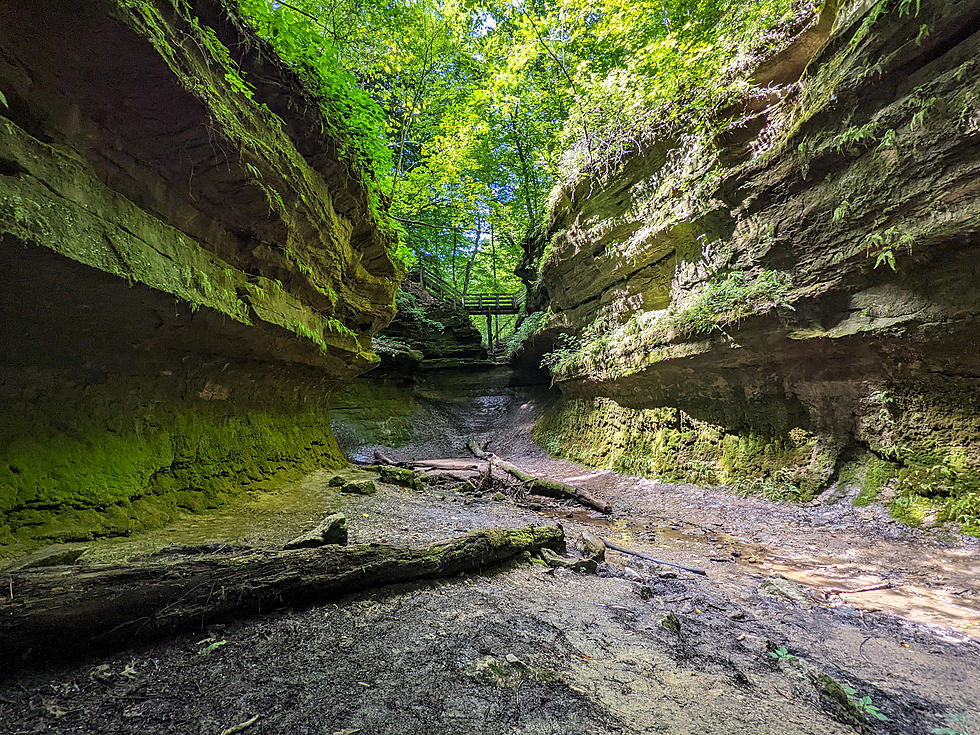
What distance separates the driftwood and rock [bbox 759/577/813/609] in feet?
9.94

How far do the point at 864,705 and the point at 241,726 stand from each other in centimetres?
270

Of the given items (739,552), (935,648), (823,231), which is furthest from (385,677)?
(823,231)

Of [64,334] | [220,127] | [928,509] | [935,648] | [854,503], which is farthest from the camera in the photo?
[854,503]

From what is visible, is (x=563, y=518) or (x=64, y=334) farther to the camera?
(x=563, y=518)

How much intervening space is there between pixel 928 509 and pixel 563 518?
14.0 feet

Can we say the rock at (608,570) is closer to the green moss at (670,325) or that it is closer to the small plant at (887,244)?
the green moss at (670,325)

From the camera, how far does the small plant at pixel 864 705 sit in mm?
1679

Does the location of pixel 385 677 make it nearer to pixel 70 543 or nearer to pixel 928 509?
pixel 70 543

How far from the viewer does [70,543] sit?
254 centimetres

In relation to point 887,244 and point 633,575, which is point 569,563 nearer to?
point 633,575

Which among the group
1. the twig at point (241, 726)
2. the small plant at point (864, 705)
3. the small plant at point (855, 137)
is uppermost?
the small plant at point (855, 137)

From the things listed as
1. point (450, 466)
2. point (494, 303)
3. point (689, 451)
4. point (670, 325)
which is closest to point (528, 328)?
point (494, 303)

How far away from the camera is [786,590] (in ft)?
10.7

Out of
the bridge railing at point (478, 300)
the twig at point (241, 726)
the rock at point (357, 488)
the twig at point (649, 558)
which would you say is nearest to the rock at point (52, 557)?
the twig at point (241, 726)
